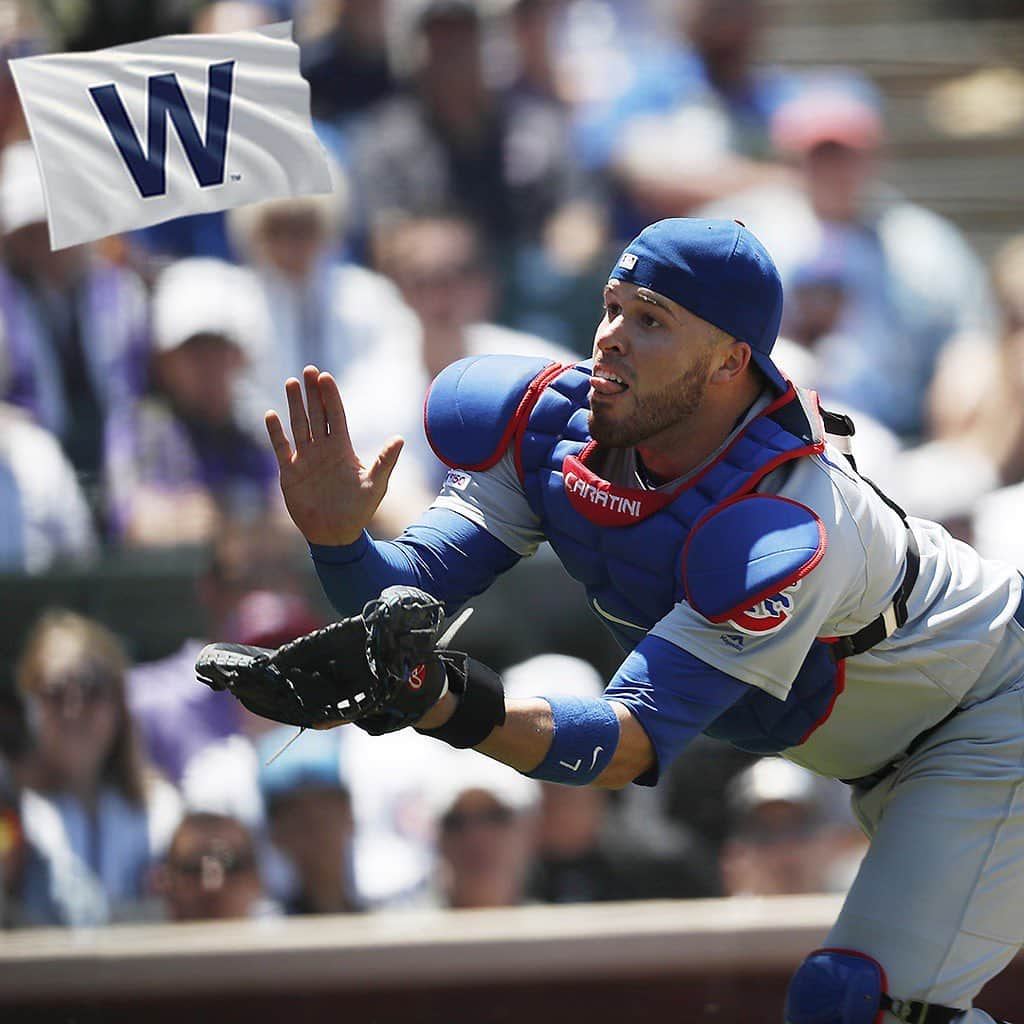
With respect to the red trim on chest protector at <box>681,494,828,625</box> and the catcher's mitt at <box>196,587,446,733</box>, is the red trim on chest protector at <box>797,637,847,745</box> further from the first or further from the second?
the catcher's mitt at <box>196,587,446,733</box>

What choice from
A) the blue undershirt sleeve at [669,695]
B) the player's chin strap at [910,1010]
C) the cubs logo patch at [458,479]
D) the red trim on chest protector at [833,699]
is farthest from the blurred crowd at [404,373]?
the blue undershirt sleeve at [669,695]

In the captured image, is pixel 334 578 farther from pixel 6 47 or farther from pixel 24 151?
pixel 6 47

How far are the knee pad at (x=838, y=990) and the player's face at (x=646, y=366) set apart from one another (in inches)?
38.5

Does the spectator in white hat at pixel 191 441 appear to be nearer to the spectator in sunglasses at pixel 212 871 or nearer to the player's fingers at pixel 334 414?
the spectator in sunglasses at pixel 212 871

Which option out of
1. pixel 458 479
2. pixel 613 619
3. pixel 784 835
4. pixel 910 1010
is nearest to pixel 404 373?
pixel 784 835

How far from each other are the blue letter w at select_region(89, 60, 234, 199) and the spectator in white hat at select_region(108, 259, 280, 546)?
1807 mm

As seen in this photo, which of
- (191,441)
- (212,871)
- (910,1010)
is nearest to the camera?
(910,1010)

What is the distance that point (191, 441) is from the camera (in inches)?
213

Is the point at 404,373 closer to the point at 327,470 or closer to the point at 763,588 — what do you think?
the point at 327,470

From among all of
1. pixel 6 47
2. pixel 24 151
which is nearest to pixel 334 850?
pixel 24 151

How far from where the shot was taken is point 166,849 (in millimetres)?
4891

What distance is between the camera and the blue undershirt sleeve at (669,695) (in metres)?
2.86

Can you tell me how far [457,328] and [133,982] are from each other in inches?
87.0

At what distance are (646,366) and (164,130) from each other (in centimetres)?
125
